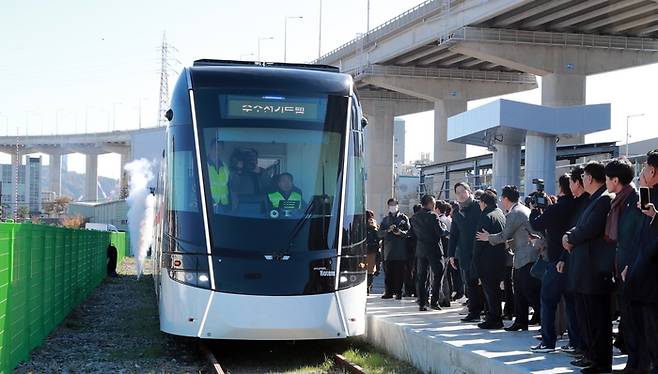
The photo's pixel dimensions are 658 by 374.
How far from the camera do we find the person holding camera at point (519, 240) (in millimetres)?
10859

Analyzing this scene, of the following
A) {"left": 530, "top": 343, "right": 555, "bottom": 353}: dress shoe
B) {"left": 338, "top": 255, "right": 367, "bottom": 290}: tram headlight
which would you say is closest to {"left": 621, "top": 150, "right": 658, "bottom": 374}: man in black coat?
{"left": 530, "top": 343, "right": 555, "bottom": 353}: dress shoe

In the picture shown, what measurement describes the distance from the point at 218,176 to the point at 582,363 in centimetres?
466

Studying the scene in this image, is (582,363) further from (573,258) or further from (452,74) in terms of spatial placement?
(452,74)

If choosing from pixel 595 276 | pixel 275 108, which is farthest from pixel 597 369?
pixel 275 108

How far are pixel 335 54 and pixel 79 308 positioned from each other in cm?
3975

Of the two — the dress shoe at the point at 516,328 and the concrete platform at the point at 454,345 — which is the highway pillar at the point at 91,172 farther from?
the dress shoe at the point at 516,328

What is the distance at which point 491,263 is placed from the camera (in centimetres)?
1116

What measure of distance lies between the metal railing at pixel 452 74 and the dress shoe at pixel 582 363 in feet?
145

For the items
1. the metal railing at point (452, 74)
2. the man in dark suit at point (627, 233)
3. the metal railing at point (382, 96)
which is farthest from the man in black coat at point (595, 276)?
the metal railing at point (382, 96)

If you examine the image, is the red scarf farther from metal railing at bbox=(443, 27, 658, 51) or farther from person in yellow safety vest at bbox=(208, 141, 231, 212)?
metal railing at bbox=(443, 27, 658, 51)

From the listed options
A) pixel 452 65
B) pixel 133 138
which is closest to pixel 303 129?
pixel 452 65

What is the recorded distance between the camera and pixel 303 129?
11.1 meters

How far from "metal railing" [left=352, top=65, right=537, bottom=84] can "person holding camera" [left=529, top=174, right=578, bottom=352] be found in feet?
142

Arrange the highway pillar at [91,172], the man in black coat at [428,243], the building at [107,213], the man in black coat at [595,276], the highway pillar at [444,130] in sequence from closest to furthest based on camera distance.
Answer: the man in black coat at [595,276]
the man in black coat at [428,243]
the highway pillar at [444,130]
the building at [107,213]
the highway pillar at [91,172]
